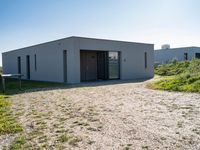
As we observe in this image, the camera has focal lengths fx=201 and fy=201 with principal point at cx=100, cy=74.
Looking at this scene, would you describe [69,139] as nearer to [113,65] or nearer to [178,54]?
[113,65]

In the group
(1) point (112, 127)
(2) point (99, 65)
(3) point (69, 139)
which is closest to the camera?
(3) point (69, 139)

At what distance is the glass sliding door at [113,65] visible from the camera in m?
17.0

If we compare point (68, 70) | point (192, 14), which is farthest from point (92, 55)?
point (192, 14)

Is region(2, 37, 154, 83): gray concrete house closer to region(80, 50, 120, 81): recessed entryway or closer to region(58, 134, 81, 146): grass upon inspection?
region(80, 50, 120, 81): recessed entryway

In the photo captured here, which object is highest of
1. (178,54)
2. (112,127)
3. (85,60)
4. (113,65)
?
(178,54)

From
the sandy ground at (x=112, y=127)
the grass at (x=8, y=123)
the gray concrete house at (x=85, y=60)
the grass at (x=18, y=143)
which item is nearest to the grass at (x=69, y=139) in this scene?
the sandy ground at (x=112, y=127)

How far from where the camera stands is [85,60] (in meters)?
17.5

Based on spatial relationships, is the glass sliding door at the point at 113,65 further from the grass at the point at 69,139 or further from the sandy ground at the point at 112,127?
the grass at the point at 69,139

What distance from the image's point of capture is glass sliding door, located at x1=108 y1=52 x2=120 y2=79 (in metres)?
17.0

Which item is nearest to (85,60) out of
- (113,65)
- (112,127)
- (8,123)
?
(113,65)

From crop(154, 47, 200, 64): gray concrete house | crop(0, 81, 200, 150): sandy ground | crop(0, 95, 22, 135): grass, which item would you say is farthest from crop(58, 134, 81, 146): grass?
crop(154, 47, 200, 64): gray concrete house

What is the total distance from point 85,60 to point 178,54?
26.5m

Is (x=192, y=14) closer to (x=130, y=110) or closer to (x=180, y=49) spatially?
(x=130, y=110)

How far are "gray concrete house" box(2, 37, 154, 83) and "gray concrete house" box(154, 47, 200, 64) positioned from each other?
19604mm
